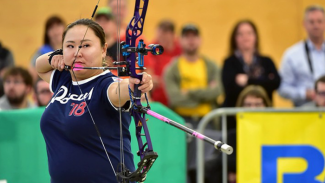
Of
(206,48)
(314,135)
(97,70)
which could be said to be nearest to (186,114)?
(314,135)

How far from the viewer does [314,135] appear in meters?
5.12

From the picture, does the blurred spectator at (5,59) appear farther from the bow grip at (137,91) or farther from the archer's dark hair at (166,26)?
the bow grip at (137,91)

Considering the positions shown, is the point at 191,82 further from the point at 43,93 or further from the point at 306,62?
the point at 43,93

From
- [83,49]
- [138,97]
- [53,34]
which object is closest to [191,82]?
[53,34]

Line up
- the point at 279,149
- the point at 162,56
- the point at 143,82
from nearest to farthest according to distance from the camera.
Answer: the point at 143,82 < the point at 279,149 < the point at 162,56

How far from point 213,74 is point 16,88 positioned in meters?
2.24

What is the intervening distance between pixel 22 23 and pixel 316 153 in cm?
505

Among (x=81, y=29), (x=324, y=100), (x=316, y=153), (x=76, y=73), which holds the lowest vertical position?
(x=316, y=153)

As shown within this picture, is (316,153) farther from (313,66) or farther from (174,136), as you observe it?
(313,66)

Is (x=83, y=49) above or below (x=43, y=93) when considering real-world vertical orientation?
above

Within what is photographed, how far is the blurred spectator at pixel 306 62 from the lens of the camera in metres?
6.56

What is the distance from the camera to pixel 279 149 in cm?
507

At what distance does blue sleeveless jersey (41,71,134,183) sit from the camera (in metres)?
3.01

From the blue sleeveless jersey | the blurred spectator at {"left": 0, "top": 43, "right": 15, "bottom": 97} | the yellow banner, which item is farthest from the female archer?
the blurred spectator at {"left": 0, "top": 43, "right": 15, "bottom": 97}
